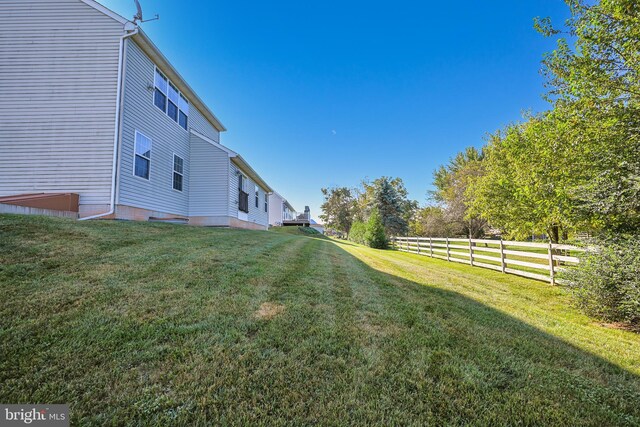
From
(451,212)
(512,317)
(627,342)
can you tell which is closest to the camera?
(627,342)

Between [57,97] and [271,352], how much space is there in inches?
417

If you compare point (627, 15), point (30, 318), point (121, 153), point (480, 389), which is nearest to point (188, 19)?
point (121, 153)

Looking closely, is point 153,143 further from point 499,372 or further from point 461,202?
point 461,202

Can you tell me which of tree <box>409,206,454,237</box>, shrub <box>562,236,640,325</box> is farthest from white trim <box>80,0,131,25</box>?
tree <box>409,206,454,237</box>

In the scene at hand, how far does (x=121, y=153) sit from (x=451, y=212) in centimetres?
2641

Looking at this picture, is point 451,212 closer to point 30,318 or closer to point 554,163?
point 554,163

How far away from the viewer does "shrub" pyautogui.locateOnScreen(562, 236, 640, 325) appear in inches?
146

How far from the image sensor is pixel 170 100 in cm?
1024

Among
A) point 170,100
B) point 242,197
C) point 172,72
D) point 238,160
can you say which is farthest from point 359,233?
point 172,72

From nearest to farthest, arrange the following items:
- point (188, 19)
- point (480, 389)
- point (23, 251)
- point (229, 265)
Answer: point (480, 389)
point (23, 251)
point (229, 265)
point (188, 19)

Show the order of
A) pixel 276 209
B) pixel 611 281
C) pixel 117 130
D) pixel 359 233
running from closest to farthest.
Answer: pixel 611 281 < pixel 117 130 < pixel 359 233 < pixel 276 209

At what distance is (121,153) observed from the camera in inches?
292

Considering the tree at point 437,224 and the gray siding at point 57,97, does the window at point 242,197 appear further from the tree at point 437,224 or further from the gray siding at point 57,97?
the tree at point 437,224
